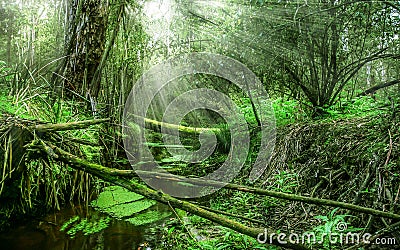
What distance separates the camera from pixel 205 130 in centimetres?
560

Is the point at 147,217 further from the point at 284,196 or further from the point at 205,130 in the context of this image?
the point at 205,130

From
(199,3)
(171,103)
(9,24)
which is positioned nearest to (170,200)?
(199,3)

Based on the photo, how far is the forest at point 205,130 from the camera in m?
1.70

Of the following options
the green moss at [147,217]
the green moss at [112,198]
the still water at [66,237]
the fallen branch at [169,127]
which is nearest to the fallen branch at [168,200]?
the still water at [66,237]

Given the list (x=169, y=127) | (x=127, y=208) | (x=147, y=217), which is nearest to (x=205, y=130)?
(x=169, y=127)

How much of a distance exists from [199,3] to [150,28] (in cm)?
141

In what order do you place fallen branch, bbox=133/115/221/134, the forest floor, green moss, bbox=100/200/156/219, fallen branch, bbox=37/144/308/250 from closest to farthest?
1. fallen branch, bbox=37/144/308/250
2. the forest floor
3. green moss, bbox=100/200/156/219
4. fallen branch, bbox=133/115/221/134

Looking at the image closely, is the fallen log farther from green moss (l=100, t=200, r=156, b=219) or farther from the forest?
green moss (l=100, t=200, r=156, b=219)

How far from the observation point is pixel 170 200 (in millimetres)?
1334

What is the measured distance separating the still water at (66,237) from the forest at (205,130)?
16mm

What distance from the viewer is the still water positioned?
7.11 ft

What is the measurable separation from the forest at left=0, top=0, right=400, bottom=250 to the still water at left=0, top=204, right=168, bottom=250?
2 cm

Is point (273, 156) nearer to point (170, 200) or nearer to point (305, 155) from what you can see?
point (305, 155)

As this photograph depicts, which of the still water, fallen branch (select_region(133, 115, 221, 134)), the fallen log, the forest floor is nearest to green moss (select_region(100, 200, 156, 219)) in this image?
the still water
